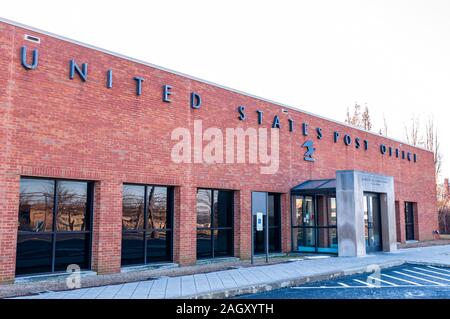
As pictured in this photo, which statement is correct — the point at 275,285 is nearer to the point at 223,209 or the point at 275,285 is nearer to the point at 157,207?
the point at 157,207

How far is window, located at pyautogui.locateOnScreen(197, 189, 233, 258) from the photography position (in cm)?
1569

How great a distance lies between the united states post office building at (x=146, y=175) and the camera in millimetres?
11453

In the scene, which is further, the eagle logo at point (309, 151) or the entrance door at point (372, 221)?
the eagle logo at point (309, 151)

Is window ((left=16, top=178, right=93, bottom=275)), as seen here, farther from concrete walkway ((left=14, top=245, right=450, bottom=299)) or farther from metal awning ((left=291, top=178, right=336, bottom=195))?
metal awning ((left=291, top=178, right=336, bottom=195))

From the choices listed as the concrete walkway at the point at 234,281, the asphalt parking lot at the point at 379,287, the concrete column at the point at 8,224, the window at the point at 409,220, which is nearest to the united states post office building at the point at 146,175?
the concrete column at the point at 8,224

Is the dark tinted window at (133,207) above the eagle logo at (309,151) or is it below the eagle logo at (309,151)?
below

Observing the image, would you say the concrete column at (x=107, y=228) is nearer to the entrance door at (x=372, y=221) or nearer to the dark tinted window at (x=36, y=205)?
the dark tinted window at (x=36, y=205)

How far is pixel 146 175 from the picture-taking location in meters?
13.8

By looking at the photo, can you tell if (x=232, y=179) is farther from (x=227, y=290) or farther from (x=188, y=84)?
(x=227, y=290)

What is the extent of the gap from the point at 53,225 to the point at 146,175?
3.19 metres

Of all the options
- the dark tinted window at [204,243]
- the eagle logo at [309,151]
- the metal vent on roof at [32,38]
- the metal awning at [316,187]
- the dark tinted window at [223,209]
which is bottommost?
the dark tinted window at [204,243]

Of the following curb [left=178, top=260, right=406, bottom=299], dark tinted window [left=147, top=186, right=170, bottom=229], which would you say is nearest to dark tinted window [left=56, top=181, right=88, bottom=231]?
dark tinted window [left=147, top=186, right=170, bottom=229]

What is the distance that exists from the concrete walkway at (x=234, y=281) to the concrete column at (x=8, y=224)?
197cm
